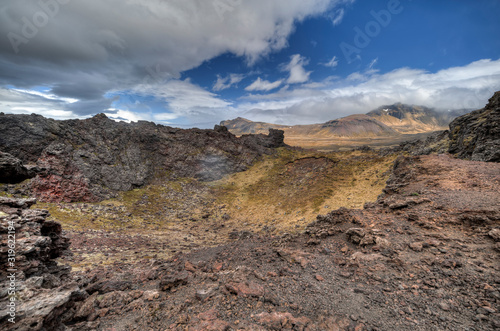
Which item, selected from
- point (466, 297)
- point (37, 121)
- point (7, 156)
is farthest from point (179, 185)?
point (466, 297)

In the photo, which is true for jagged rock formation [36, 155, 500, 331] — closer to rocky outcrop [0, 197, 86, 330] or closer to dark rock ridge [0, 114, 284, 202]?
rocky outcrop [0, 197, 86, 330]

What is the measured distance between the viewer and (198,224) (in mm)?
27750

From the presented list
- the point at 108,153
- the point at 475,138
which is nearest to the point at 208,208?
the point at 108,153

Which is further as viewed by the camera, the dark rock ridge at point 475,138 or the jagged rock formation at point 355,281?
the dark rock ridge at point 475,138

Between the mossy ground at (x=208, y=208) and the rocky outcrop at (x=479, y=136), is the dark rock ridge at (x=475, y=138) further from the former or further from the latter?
the mossy ground at (x=208, y=208)

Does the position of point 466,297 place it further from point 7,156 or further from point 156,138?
point 156,138

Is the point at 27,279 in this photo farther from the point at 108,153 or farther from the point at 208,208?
the point at 108,153

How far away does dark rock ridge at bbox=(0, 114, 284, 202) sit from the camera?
2742 cm

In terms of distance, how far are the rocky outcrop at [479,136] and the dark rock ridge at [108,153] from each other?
115 ft

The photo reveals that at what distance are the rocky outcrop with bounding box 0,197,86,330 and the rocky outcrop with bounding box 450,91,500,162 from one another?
30095mm

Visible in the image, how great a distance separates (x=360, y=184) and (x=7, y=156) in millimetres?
32803

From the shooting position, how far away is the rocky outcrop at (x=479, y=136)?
17.8m

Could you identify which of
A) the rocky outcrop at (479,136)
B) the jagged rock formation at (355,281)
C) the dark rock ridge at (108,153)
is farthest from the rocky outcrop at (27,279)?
the rocky outcrop at (479,136)

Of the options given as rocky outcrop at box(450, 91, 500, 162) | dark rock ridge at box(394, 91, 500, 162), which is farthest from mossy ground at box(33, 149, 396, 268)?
rocky outcrop at box(450, 91, 500, 162)
